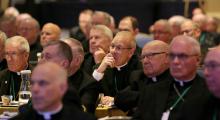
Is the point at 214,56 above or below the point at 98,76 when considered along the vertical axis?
above

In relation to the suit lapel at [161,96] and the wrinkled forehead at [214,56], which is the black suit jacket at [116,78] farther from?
the wrinkled forehead at [214,56]

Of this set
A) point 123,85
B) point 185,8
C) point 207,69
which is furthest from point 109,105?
point 185,8

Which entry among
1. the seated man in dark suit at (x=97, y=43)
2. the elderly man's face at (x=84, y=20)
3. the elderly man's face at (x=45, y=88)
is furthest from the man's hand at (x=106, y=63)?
the elderly man's face at (x=84, y=20)

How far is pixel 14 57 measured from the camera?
8.84 m

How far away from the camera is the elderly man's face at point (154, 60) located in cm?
794

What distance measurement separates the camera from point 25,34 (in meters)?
12.0

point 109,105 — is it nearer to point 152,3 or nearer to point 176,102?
point 176,102

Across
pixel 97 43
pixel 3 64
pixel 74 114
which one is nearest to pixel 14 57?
pixel 3 64

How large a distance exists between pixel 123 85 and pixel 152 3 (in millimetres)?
10564

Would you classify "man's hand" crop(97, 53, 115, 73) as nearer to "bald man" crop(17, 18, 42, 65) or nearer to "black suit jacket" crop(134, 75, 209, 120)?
"black suit jacket" crop(134, 75, 209, 120)

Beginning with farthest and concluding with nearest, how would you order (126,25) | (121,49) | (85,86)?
(126,25), (121,49), (85,86)

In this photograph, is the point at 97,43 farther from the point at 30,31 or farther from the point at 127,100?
the point at 127,100

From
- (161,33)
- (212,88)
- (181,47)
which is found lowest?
(161,33)

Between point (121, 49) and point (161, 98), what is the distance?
2.24 meters
